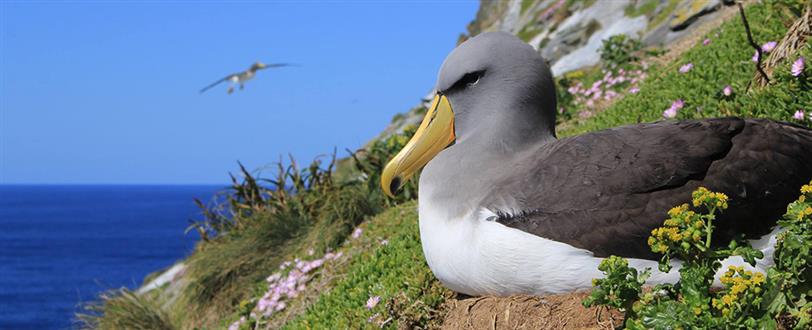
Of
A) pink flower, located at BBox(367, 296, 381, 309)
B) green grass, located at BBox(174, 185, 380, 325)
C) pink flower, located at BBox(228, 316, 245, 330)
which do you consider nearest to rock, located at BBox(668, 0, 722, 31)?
green grass, located at BBox(174, 185, 380, 325)

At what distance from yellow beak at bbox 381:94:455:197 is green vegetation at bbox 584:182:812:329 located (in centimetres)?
143

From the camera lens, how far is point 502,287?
3.89 m

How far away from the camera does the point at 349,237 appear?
8.48 m

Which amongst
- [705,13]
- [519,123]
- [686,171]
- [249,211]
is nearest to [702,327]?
[686,171]

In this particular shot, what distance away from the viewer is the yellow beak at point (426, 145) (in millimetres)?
4453

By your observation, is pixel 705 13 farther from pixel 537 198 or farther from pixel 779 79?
pixel 537 198

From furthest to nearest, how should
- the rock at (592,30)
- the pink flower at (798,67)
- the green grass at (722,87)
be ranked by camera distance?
1. the rock at (592,30)
2. the green grass at (722,87)
3. the pink flower at (798,67)

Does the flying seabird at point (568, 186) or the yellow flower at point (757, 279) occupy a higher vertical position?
the flying seabird at point (568, 186)

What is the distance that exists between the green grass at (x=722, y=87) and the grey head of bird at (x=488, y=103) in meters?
1.89

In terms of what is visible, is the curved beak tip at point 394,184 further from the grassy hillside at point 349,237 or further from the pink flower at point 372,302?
the pink flower at point 372,302

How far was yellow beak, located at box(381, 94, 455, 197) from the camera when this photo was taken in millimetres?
4453

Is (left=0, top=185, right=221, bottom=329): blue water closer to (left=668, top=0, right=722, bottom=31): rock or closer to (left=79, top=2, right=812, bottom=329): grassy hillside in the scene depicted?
(left=668, top=0, right=722, bottom=31): rock

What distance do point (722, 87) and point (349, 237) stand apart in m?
3.57

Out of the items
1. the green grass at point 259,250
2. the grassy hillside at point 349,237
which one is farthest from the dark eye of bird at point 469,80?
the green grass at point 259,250
